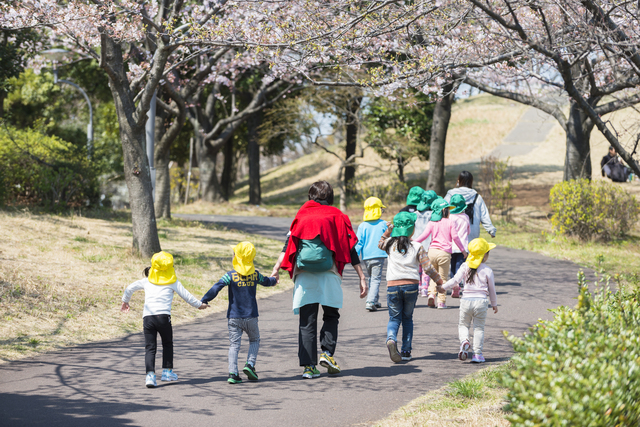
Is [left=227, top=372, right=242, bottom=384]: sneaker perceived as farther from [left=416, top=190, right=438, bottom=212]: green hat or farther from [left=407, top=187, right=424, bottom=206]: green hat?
[left=416, top=190, right=438, bottom=212]: green hat

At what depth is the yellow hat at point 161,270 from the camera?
5.60m

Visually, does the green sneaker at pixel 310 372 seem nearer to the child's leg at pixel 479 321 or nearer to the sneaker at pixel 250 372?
the sneaker at pixel 250 372

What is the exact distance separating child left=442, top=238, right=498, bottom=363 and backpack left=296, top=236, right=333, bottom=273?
1.30 metres

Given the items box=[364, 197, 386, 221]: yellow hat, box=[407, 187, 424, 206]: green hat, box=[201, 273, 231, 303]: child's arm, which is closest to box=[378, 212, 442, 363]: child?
box=[201, 273, 231, 303]: child's arm

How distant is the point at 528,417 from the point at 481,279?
2.85 m

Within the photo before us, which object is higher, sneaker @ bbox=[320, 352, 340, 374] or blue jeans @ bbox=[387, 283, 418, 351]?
Answer: blue jeans @ bbox=[387, 283, 418, 351]

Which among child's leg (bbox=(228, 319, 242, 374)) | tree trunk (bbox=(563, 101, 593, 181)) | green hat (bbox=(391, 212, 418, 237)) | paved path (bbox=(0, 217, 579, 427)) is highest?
tree trunk (bbox=(563, 101, 593, 181))

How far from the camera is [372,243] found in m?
8.45

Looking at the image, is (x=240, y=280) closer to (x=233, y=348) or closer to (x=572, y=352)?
(x=233, y=348)

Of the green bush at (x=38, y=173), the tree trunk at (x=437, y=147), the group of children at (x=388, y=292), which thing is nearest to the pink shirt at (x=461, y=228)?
the group of children at (x=388, y=292)

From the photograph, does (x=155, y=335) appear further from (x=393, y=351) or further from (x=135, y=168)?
(x=135, y=168)

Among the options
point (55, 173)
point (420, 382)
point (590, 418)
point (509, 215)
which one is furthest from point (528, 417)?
point (509, 215)

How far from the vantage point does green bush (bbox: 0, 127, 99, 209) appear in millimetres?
15633

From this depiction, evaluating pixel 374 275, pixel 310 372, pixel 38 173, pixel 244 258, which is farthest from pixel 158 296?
pixel 38 173
